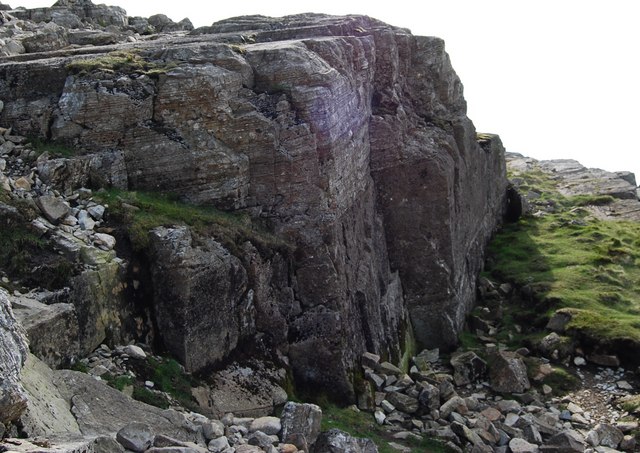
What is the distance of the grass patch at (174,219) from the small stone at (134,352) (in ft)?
7.17

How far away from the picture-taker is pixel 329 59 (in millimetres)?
21406

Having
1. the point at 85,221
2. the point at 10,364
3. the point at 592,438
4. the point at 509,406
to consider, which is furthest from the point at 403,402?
the point at 10,364

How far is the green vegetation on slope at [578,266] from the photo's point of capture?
2645 cm

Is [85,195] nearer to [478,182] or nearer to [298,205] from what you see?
[298,205]

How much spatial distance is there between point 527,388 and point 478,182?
12.7m

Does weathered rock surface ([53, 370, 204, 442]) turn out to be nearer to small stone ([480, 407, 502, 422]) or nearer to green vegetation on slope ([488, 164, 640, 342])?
small stone ([480, 407, 502, 422])

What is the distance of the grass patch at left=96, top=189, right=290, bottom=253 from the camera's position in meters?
15.7

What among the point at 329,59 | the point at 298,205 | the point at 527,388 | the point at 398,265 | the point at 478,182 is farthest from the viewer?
the point at 478,182

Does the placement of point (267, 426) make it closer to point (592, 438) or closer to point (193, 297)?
point (193, 297)

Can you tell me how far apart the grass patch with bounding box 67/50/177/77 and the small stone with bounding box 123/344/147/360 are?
7488 mm

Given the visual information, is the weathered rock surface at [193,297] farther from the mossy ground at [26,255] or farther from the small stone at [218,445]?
the small stone at [218,445]

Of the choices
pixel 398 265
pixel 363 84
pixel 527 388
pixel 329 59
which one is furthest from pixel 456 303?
pixel 329 59

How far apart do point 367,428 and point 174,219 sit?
6.84 metres

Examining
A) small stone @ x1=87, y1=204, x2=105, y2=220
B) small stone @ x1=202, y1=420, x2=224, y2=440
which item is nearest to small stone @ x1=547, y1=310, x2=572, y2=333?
small stone @ x1=202, y1=420, x2=224, y2=440
